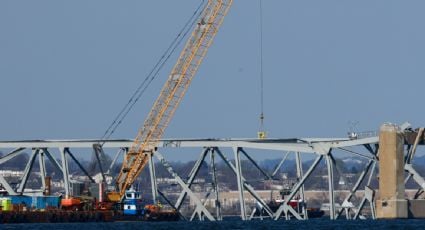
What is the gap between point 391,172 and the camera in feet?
566

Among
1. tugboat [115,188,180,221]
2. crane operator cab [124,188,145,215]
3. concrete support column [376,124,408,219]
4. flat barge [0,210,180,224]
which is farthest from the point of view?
crane operator cab [124,188,145,215]

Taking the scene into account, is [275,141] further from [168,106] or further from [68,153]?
[68,153]

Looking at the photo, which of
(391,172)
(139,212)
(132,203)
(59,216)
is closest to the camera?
(391,172)

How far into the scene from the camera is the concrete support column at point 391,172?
17225cm

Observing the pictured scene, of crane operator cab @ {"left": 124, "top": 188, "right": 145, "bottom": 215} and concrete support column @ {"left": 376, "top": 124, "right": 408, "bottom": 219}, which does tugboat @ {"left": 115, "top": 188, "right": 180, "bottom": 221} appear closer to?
crane operator cab @ {"left": 124, "top": 188, "right": 145, "bottom": 215}

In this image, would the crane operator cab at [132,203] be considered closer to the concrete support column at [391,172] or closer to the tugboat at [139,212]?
the tugboat at [139,212]

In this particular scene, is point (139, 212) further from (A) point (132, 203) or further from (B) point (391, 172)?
(B) point (391, 172)

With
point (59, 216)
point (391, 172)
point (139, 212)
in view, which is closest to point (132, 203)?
point (139, 212)

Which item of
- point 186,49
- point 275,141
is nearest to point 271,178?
point 275,141

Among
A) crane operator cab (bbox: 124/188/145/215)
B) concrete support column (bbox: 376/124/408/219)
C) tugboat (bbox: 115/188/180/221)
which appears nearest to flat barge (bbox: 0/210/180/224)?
tugboat (bbox: 115/188/180/221)

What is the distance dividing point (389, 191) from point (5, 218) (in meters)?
41.0

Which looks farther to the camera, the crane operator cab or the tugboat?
the crane operator cab

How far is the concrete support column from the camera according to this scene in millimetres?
172250

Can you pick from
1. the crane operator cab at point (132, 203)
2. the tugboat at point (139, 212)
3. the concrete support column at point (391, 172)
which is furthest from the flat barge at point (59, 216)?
the concrete support column at point (391, 172)
